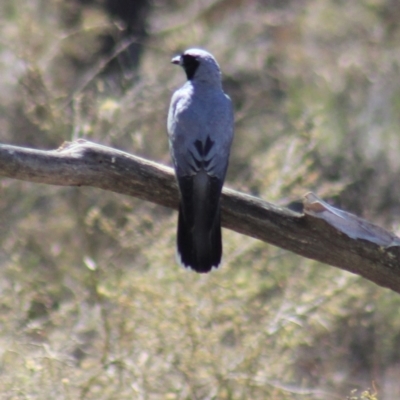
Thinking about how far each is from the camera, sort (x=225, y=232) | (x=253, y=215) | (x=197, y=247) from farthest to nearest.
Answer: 1. (x=225, y=232)
2. (x=197, y=247)
3. (x=253, y=215)

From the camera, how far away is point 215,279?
6359 mm

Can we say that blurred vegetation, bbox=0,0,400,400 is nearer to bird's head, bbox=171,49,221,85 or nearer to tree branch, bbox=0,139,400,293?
tree branch, bbox=0,139,400,293

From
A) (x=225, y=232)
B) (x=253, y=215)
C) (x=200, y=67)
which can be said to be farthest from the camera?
(x=225, y=232)

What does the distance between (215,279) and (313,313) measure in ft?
3.17

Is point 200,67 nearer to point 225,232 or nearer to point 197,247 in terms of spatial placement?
point 225,232

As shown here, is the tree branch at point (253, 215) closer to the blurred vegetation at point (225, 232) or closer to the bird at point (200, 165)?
the bird at point (200, 165)

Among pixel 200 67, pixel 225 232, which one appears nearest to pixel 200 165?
pixel 200 67

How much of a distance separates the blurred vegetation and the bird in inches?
43.6

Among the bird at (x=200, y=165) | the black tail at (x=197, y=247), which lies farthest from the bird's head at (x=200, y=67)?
the black tail at (x=197, y=247)

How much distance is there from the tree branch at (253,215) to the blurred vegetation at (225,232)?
0.77 metres

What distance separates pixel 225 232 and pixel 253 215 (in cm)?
189

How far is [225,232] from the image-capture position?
6.63 metres

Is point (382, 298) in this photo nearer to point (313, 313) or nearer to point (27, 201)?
point (313, 313)

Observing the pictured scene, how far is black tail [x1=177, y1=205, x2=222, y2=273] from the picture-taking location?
5.07m
